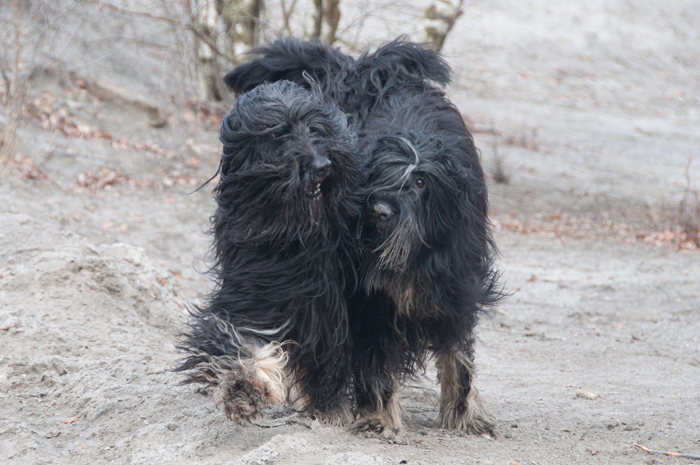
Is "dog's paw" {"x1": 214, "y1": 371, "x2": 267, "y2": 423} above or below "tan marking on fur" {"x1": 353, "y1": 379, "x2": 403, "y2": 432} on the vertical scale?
above

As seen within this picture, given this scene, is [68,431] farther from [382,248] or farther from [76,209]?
[76,209]

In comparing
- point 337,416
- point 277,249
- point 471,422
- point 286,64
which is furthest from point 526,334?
point 277,249

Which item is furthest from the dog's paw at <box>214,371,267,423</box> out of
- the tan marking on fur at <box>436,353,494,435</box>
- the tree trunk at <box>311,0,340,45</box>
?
the tree trunk at <box>311,0,340,45</box>

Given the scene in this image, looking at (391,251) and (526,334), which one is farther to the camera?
(526,334)

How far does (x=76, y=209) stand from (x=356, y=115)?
375cm

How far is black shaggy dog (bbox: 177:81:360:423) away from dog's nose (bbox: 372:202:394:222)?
3.5 inches

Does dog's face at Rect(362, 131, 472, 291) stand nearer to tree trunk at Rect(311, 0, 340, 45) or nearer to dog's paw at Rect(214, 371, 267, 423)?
dog's paw at Rect(214, 371, 267, 423)

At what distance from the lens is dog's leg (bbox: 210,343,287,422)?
8.39 ft

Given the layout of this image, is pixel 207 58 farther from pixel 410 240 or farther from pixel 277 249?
pixel 410 240

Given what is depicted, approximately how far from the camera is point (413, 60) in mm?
4051

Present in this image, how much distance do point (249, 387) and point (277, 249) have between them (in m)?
0.55

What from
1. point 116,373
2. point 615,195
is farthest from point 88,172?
point 615,195

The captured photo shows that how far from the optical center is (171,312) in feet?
15.3

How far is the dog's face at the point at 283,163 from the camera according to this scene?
2.55 meters
